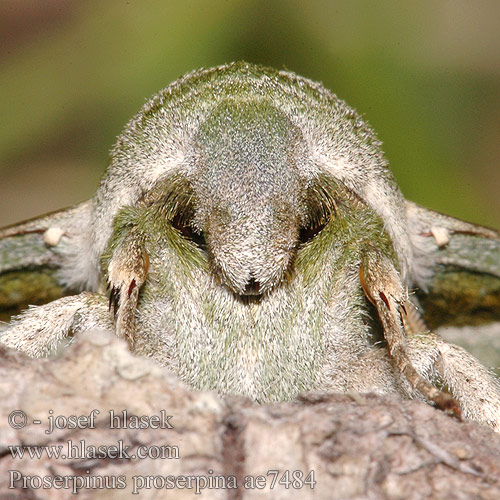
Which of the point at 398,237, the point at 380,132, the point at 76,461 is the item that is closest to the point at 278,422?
the point at 76,461

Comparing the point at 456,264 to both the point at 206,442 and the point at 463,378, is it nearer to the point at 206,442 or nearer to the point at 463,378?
the point at 463,378

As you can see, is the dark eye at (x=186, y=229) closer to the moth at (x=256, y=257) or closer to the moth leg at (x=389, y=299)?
the moth at (x=256, y=257)

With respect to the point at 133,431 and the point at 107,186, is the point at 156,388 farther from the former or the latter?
the point at 107,186

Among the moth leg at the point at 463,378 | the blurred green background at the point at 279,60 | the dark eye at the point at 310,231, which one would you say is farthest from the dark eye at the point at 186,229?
the blurred green background at the point at 279,60

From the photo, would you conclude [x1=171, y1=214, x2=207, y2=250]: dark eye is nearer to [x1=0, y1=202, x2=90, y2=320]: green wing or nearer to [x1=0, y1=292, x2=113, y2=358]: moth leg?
[x1=0, y1=292, x2=113, y2=358]: moth leg

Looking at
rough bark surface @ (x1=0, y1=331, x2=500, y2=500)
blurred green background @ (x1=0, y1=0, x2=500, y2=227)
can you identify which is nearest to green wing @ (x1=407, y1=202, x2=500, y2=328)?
rough bark surface @ (x1=0, y1=331, x2=500, y2=500)
